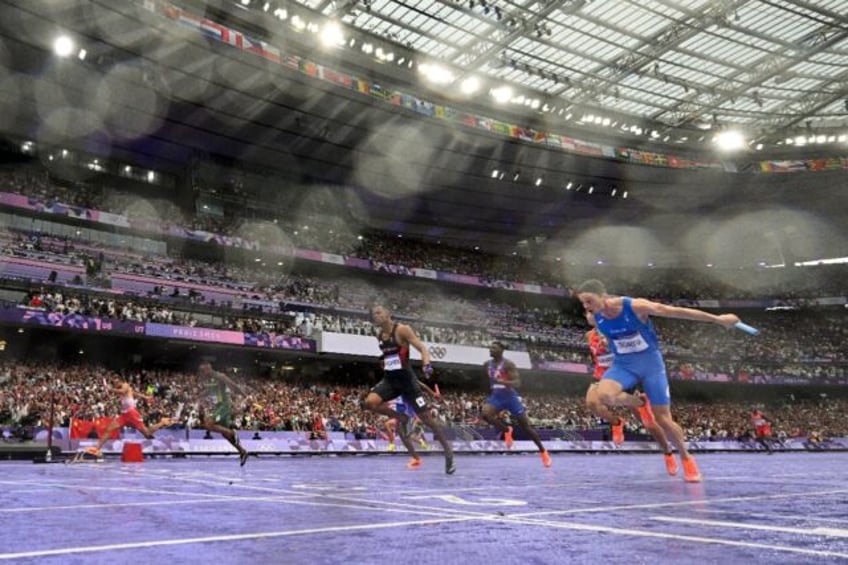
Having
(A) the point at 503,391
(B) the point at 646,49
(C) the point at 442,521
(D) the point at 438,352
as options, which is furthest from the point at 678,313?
(B) the point at 646,49

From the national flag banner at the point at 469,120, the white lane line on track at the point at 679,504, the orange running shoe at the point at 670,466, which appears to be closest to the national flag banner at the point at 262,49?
the national flag banner at the point at 469,120

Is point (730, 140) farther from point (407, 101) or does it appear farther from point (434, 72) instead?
point (407, 101)

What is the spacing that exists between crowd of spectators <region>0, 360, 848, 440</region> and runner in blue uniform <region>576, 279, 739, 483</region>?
10.3 m

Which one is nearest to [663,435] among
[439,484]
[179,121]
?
[439,484]

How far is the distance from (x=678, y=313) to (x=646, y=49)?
116 ft

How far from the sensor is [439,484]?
7242 mm

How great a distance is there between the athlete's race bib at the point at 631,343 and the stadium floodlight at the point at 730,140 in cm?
4401

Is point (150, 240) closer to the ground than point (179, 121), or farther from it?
closer to the ground

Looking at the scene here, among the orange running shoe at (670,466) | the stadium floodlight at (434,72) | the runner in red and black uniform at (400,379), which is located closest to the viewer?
the orange running shoe at (670,466)

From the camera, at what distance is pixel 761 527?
3.44m

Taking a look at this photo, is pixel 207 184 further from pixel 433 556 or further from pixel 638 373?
pixel 433 556

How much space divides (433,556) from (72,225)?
3854cm

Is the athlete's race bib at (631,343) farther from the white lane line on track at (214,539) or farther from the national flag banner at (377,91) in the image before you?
the national flag banner at (377,91)

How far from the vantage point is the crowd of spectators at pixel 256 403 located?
2281 cm
